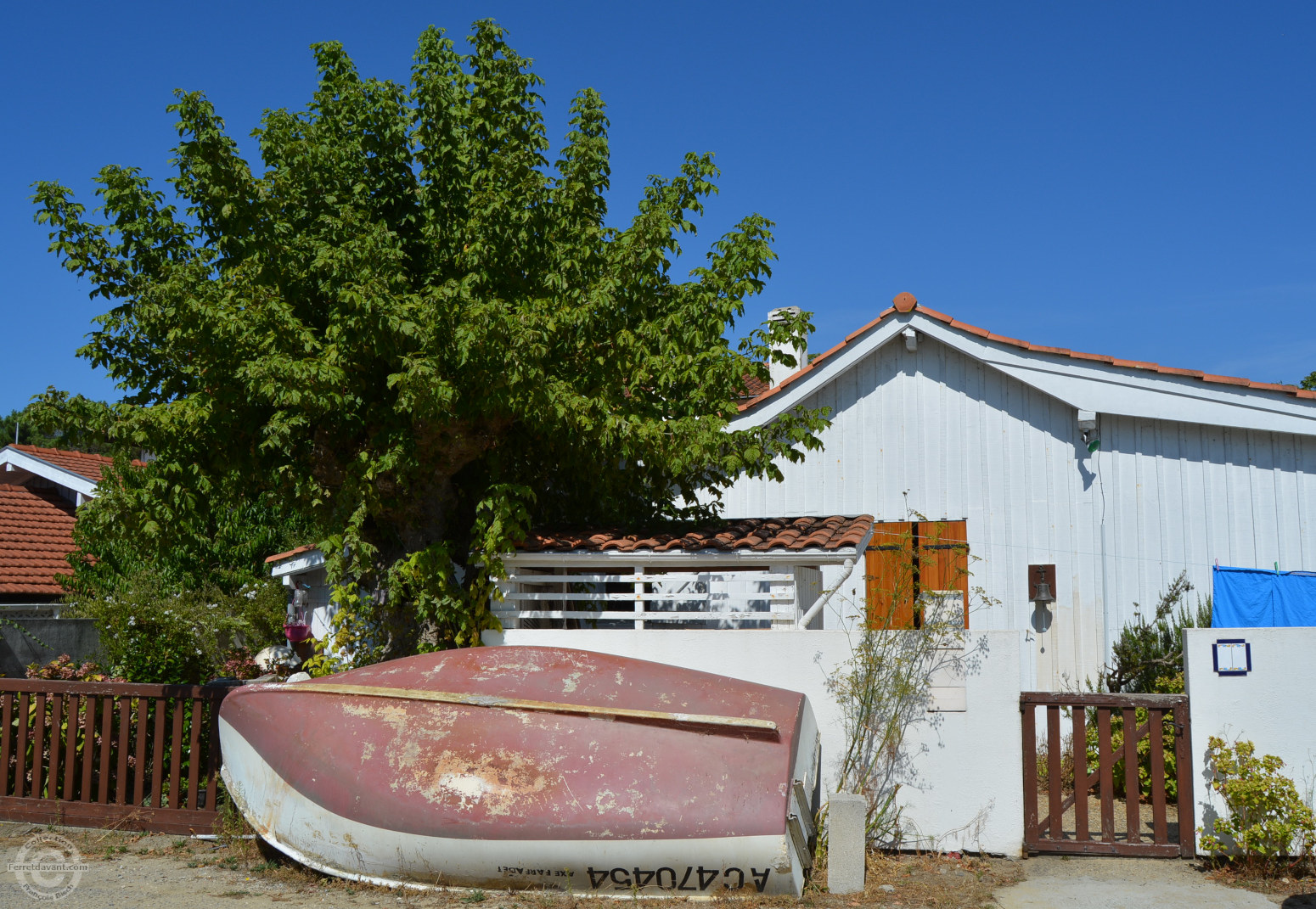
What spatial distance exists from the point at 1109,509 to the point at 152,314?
32.9 ft

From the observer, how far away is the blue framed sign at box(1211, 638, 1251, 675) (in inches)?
303

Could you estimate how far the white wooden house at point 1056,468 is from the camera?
36.3 ft

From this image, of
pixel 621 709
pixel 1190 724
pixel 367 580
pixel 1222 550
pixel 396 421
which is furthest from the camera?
pixel 1222 550

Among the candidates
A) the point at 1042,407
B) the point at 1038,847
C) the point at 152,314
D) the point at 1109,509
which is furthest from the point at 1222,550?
the point at 152,314

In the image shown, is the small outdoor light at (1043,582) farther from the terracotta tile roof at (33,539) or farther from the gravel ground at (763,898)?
the terracotta tile roof at (33,539)

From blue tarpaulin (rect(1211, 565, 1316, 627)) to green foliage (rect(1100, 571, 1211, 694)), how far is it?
242 millimetres

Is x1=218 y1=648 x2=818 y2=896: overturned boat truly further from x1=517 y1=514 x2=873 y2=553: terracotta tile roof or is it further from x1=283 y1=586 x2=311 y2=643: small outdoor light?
x1=283 y1=586 x2=311 y2=643: small outdoor light

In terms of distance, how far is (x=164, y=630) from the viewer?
14.2 m

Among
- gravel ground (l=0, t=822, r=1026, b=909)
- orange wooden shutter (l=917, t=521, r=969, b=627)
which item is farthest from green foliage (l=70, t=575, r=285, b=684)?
orange wooden shutter (l=917, t=521, r=969, b=627)

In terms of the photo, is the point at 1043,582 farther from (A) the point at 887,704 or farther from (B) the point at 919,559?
(A) the point at 887,704

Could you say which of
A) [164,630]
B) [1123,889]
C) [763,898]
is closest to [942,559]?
[1123,889]

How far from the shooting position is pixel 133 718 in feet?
32.2

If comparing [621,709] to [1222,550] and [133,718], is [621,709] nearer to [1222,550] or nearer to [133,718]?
[133,718]

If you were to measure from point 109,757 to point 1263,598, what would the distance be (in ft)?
37.6
